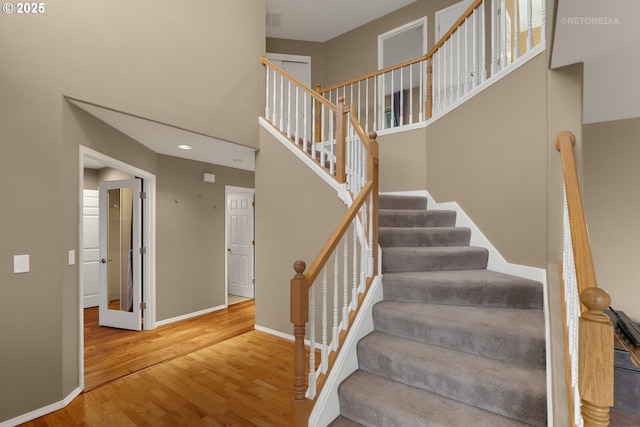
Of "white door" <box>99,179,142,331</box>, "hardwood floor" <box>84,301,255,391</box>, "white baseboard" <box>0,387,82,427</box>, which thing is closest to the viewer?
"white baseboard" <box>0,387,82,427</box>

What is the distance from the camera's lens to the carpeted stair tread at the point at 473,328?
1.74 m

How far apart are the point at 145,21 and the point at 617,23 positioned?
347 centimetres

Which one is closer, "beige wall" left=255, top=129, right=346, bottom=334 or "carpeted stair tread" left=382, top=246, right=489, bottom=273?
"carpeted stair tread" left=382, top=246, right=489, bottom=273

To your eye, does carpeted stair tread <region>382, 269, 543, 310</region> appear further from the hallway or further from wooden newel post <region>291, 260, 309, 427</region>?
the hallway

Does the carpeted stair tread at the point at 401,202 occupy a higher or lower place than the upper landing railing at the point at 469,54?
lower

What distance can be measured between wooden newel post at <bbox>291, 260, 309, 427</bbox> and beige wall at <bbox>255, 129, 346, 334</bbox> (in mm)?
1618

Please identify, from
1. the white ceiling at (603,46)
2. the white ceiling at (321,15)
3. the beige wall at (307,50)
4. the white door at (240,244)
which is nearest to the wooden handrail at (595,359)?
the white ceiling at (603,46)

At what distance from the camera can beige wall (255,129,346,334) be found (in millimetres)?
3461

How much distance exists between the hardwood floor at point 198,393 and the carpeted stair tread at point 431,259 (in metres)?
1.38

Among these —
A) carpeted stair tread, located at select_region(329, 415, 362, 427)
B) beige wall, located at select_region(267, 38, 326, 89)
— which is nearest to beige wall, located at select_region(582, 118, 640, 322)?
carpeted stair tread, located at select_region(329, 415, 362, 427)

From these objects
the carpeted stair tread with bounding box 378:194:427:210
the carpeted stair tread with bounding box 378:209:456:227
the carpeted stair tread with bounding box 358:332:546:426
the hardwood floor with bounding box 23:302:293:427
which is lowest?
the hardwood floor with bounding box 23:302:293:427

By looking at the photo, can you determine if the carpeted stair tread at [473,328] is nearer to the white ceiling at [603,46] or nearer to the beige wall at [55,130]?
the white ceiling at [603,46]

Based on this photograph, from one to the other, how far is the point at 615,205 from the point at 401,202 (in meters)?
1.94

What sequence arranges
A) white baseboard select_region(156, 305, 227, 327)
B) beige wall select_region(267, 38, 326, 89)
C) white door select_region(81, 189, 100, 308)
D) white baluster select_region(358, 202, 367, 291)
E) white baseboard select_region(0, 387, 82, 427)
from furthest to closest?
beige wall select_region(267, 38, 326, 89)
white door select_region(81, 189, 100, 308)
white baseboard select_region(156, 305, 227, 327)
white baluster select_region(358, 202, 367, 291)
white baseboard select_region(0, 387, 82, 427)
